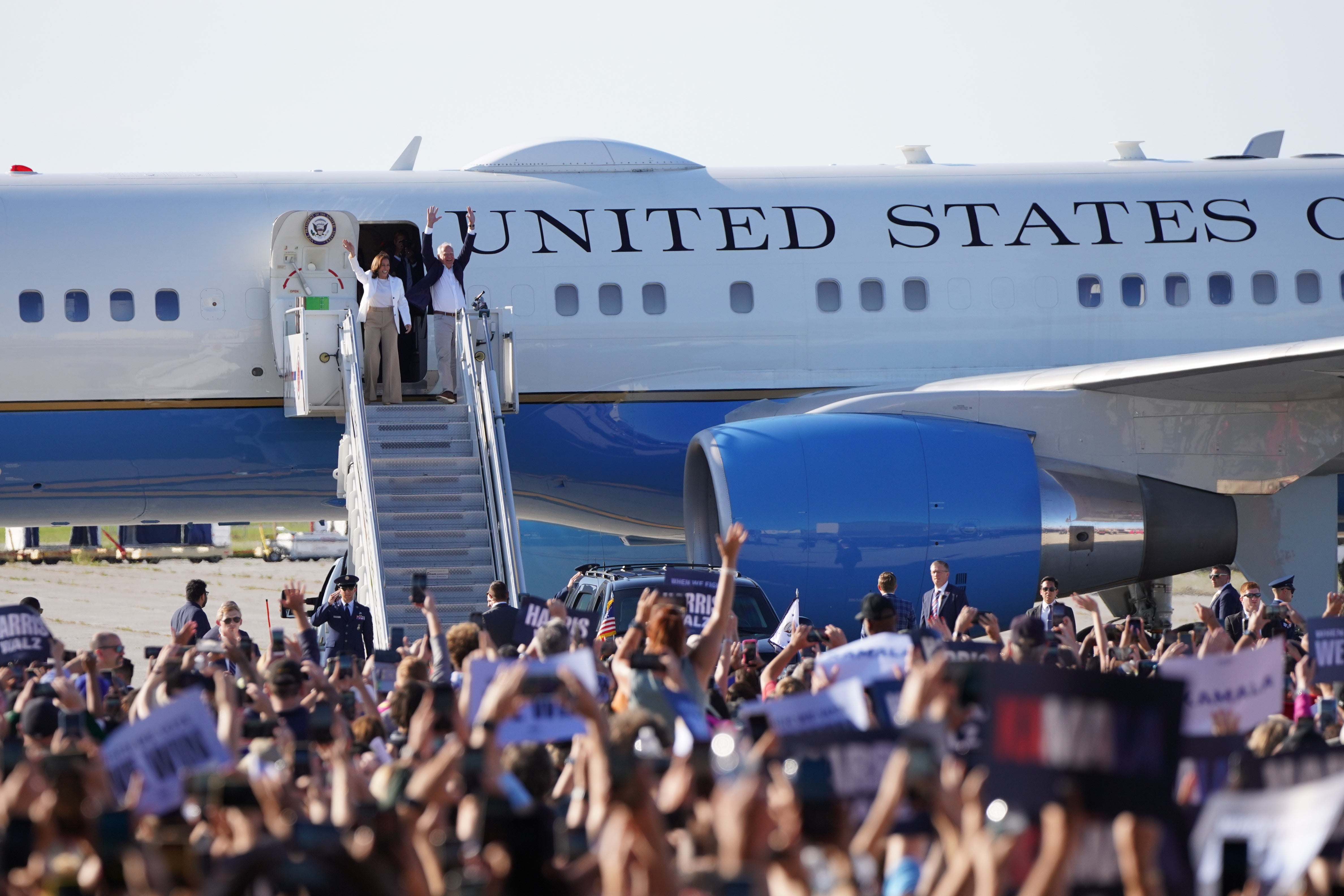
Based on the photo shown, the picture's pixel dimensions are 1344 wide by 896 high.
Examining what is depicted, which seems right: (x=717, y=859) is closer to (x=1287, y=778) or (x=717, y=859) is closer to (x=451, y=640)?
(x=1287, y=778)

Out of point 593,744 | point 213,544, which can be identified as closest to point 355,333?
point 593,744

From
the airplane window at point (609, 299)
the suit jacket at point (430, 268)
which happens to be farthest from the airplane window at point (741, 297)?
the suit jacket at point (430, 268)

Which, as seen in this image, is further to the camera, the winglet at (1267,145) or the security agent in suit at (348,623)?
the winglet at (1267,145)

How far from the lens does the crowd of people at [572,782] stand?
317 cm

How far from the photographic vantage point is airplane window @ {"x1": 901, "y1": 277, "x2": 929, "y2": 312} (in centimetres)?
1501

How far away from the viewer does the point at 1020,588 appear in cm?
1344

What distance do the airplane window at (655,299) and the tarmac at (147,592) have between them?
25.3 ft

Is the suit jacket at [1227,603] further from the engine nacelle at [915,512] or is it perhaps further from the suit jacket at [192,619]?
the suit jacket at [192,619]

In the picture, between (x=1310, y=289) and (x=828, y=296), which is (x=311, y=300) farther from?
(x=1310, y=289)

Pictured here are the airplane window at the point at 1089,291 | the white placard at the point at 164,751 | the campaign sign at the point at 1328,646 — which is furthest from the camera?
the airplane window at the point at 1089,291

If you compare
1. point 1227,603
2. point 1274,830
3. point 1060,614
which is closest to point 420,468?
point 1060,614

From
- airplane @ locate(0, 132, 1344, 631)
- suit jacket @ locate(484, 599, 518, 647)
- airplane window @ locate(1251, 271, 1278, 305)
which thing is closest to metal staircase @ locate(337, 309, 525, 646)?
airplane @ locate(0, 132, 1344, 631)

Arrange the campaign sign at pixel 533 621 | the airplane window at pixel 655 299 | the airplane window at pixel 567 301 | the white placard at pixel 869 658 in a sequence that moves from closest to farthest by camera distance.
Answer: the white placard at pixel 869 658
the campaign sign at pixel 533 621
the airplane window at pixel 567 301
the airplane window at pixel 655 299

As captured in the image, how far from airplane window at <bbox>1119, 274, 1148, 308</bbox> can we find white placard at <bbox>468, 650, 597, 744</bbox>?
10657 millimetres
